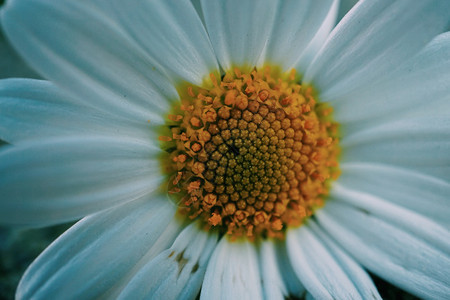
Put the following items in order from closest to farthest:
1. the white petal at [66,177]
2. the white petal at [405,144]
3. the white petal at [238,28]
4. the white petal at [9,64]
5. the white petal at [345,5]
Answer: the white petal at [66,177]
the white petal at [238,28]
the white petal at [405,144]
the white petal at [345,5]
the white petal at [9,64]

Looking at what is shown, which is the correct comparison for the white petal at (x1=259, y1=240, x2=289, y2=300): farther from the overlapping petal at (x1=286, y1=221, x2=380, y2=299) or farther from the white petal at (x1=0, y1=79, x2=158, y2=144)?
the white petal at (x1=0, y1=79, x2=158, y2=144)

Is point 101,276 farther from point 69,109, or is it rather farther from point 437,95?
point 437,95

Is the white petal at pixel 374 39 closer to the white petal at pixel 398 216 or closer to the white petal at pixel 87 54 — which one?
the white petal at pixel 398 216

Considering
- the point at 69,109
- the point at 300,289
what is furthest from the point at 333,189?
the point at 69,109

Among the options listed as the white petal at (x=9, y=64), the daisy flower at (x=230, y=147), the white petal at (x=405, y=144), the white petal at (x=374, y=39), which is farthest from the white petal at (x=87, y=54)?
the white petal at (x=9, y=64)

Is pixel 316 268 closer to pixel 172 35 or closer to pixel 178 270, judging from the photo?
pixel 178 270

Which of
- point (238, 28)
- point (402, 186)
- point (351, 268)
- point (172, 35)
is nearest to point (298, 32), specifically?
point (238, 28)

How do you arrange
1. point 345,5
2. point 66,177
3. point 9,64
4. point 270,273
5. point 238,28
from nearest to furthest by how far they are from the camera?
1. point 66,177
2. point 238,28
3. point 270,273
4. point 345,5
5. point 9,64
